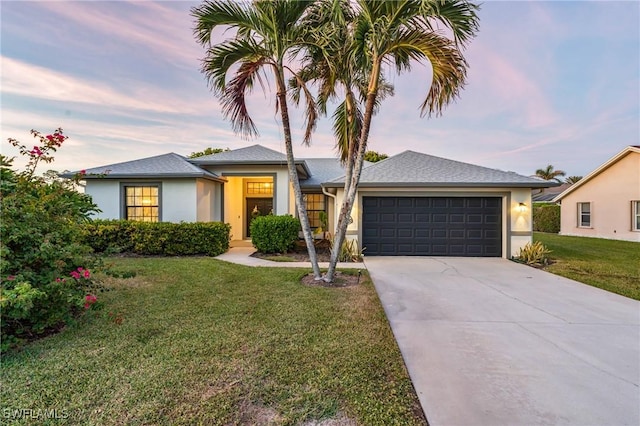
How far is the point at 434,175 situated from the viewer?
32.7ft

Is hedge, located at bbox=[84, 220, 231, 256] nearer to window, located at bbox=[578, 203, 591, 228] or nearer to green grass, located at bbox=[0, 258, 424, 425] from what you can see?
green grass, located at bbox=[0, 258, 424, 425]

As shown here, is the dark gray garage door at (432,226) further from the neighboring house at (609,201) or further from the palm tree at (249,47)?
the neighboring house at (609,201)

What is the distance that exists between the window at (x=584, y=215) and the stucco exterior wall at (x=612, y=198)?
7.8 inches

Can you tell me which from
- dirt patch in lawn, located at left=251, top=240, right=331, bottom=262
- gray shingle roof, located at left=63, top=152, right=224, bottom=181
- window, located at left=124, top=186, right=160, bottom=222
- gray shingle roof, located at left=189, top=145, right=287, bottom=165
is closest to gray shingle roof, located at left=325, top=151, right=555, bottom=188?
dirt patch in lawn, located at left=251, top=240, right=331, bottom=262

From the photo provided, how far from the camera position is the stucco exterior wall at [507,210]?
9.56m

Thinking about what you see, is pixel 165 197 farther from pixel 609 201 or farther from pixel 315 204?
pixel 609 201

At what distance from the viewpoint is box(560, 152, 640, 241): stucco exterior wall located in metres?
14.5

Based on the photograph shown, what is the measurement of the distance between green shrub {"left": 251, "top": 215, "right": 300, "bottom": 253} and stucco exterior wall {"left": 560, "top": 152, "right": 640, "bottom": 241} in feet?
59.1

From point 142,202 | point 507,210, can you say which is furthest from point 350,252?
point 142,202

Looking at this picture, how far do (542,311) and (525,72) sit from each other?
1035cm

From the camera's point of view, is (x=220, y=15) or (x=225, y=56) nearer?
(x=220, y=15)

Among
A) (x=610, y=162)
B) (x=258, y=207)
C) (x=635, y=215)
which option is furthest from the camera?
(x=610, y=162)

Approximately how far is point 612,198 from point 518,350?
61.9 ft

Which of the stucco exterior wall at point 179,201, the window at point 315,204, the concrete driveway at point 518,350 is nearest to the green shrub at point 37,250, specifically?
the concrete driveway at point 518,350
